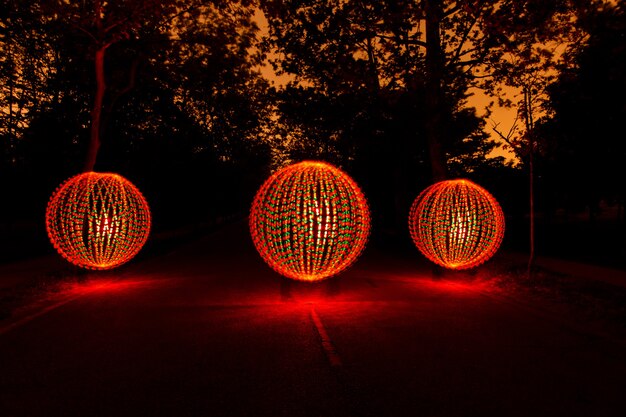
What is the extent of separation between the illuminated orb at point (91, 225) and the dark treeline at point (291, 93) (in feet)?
8.16

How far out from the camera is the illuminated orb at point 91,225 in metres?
12.7

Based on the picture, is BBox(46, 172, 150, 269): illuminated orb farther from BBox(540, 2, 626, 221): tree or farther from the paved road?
BBox(540, 2, 626, 221): tree

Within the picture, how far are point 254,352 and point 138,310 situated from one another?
3646 mm

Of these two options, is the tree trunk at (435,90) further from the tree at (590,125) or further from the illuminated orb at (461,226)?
the tree at (590,125)

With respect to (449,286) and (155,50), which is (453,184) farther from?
(155,50)

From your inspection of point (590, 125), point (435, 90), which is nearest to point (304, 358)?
point (435, 90)

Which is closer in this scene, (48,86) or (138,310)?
(138,310)

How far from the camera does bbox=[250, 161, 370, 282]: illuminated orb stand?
9.81 metres

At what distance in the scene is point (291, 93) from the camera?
27.1 metres

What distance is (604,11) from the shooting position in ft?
36.6

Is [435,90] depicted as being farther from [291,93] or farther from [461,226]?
[291,93]

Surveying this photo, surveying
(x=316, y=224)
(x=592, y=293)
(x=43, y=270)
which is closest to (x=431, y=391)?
(x=316, y=224)

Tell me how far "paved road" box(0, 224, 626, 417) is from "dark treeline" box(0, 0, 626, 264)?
6.56m

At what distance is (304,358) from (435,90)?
38.2 feet
